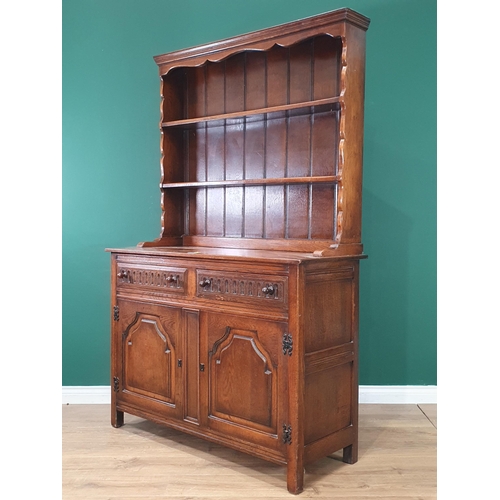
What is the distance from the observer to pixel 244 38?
2.87 meters

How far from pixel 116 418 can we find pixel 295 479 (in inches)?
50.3

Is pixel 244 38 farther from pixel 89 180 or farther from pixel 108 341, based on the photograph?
pixel 108 341

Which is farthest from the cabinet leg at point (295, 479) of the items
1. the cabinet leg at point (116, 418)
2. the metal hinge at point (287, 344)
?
the cabinet leg at point (116, 418)

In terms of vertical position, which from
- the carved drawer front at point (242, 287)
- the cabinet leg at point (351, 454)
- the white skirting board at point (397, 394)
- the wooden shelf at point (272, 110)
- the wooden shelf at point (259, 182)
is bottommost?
the cabinet leg at point (351, 454)

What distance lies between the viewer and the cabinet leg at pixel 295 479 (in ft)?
7.75

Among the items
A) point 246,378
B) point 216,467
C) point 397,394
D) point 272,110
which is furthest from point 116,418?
point 272,110

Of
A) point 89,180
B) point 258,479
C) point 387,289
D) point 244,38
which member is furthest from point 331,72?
point 258,479

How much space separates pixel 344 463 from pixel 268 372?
68 cm

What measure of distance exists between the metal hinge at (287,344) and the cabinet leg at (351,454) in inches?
27.0

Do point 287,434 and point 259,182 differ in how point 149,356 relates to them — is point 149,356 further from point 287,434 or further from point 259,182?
point 259,182

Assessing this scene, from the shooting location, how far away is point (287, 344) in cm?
237

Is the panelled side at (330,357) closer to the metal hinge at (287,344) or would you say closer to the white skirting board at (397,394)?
the metal hinge at (287,344)

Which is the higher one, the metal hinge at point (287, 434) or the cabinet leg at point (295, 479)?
the metal hinge at point (287, 434)

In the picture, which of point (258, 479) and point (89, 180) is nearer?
point (258, 479)
